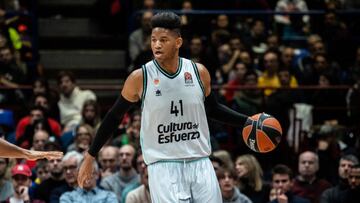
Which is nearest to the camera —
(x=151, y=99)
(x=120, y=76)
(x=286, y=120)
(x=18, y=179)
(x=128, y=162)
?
(x=151, y=99)

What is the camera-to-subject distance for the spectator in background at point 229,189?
11.2 meters

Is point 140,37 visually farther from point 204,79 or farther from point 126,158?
point 204,79

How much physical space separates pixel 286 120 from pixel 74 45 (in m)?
5.25

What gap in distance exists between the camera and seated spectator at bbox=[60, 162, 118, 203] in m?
11.1

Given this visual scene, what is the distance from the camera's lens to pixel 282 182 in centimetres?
1158

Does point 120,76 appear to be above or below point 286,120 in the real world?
above

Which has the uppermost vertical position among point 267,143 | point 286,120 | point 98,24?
point 98,24

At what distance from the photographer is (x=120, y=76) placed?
1703cm

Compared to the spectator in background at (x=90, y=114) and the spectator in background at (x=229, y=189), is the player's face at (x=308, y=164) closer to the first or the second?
the spectator in background at (x=229, y=189)

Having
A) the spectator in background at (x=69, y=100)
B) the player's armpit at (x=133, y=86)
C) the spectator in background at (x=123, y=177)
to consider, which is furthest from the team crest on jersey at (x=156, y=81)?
the spectator in background at (x=69, y=100)

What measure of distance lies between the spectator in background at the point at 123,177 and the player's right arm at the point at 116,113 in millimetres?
3667

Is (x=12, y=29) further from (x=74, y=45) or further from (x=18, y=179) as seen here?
(x=18, y=179)

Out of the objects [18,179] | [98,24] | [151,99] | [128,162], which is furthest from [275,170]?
[98,24]

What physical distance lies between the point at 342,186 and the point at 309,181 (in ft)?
2.18
